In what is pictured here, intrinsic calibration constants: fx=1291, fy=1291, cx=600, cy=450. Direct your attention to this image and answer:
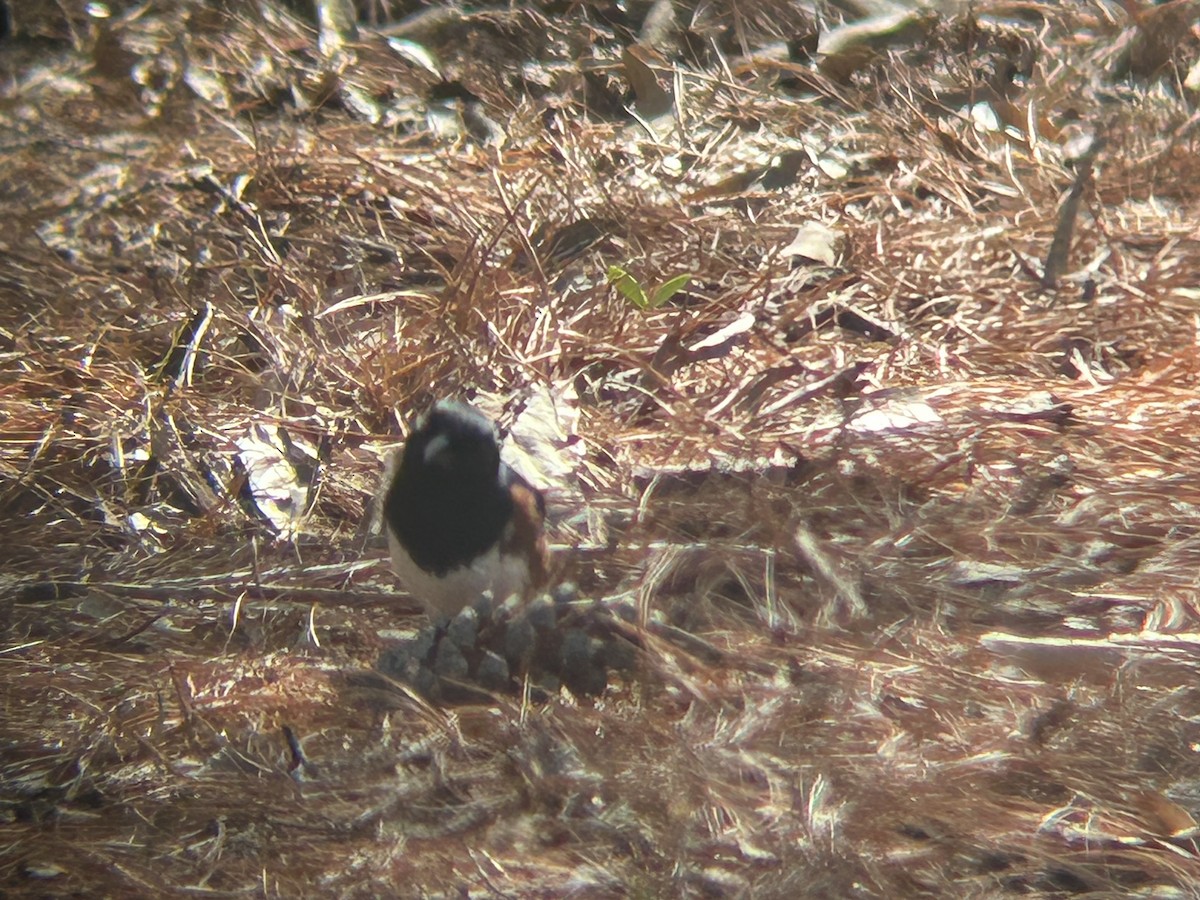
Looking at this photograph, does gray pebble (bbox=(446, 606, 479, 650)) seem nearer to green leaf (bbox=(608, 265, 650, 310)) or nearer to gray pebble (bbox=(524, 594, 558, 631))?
gray pebble (bbox=(524, 594, 558, 631))

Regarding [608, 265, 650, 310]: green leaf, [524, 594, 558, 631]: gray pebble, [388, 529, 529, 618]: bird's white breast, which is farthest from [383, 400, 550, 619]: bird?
[608, 265, 650, 310]: green leaf

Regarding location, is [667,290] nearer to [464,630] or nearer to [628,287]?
[628,287]

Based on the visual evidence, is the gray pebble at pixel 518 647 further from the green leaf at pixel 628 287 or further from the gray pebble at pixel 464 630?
the green leaf at pixel 628 287

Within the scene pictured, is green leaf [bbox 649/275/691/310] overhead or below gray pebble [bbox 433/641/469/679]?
overhead

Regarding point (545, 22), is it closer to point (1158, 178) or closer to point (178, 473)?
point (1158, 178)

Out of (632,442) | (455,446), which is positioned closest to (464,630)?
(455,446)

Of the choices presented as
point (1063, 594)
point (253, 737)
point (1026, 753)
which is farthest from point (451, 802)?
point (1063, 594)
